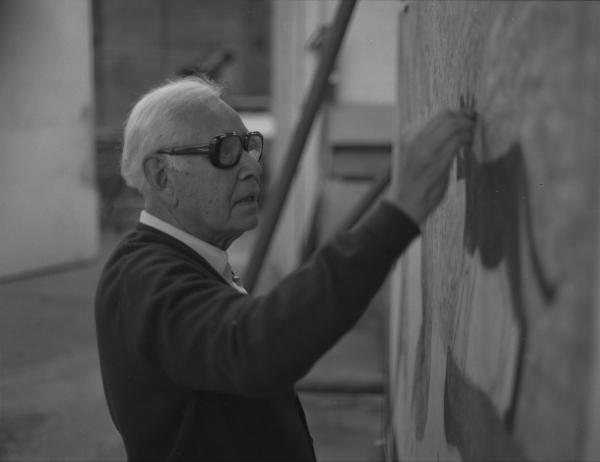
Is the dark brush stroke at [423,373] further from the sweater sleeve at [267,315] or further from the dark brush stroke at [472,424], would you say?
the sweater sleeve at [267,315]

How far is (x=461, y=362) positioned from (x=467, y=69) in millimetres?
443

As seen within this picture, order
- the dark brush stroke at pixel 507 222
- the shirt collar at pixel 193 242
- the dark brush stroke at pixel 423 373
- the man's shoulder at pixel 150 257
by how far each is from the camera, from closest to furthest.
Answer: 1. the dark brush stroke at pixel 507 222
2. the man's shoulder at pixel 150 257
3. the shirt collar at pixel 193 242
4. the dark brush stroke at pixel 423 373

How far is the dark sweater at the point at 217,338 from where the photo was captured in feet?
3.18

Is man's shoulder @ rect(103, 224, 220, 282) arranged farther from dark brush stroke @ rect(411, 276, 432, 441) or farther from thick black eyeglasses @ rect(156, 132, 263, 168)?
dark brush stroke @ rect(411, 276, 432, 441)

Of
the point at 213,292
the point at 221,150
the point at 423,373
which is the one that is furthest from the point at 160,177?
the point at 423,373

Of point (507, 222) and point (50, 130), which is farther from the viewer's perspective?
point (50, 130)

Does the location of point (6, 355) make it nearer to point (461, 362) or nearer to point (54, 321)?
point (54, 321)

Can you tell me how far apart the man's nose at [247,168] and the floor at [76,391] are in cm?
167

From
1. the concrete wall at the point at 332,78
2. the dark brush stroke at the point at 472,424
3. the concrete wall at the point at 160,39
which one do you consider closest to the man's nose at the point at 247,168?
the dark brush stroke at the point at 472,424

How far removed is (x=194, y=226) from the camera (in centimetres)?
130

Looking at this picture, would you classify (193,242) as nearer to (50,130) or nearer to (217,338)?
(217,338)

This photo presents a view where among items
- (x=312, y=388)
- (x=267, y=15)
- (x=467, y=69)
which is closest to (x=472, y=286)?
(x=467, y=69)

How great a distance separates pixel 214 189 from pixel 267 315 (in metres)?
0.34

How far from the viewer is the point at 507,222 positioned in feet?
3.13
